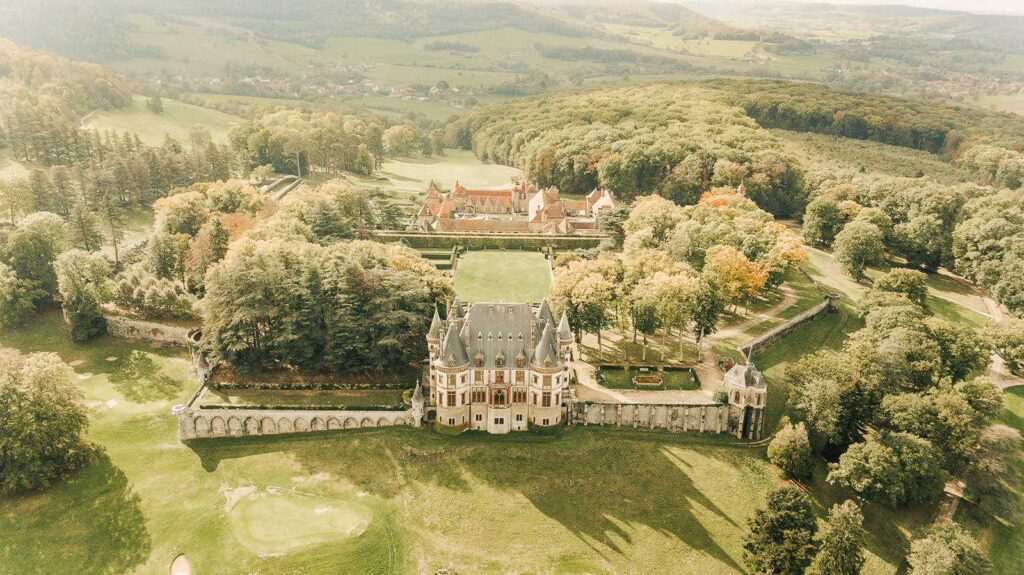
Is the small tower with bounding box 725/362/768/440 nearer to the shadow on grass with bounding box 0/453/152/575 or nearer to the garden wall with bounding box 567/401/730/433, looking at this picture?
the garden wall with bounding box 567/401/730/433

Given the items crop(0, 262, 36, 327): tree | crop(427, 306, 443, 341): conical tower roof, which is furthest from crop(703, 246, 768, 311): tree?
crop(0, 262, 36, 327): tree

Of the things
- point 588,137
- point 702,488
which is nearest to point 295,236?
point 702,488

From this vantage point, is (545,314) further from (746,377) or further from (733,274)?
(733,274)

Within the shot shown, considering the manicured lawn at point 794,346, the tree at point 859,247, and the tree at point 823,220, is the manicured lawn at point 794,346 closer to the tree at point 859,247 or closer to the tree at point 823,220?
the tree at point 859,247

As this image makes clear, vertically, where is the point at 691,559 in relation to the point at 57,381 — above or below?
below

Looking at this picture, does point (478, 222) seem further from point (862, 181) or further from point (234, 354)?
point (862, 181)

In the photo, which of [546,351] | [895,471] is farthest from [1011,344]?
[546,351]
